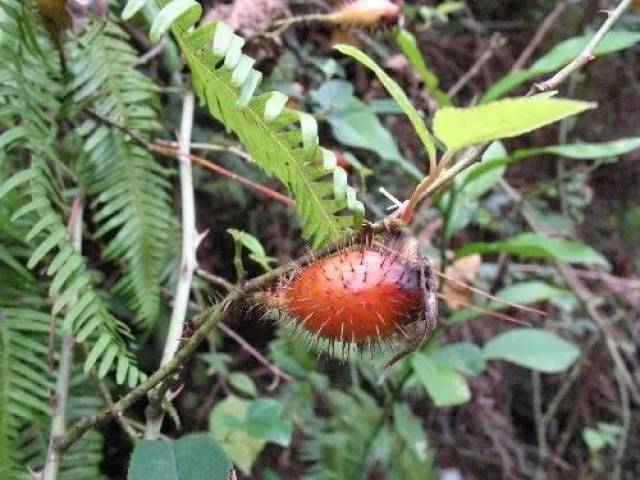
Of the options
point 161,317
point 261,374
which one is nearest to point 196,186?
point 161,317

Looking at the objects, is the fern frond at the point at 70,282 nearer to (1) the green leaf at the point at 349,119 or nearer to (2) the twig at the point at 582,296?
(1) the green leaf at the point at 349,119

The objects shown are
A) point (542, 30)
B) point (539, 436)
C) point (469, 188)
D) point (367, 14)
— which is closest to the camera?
point (367, 14)

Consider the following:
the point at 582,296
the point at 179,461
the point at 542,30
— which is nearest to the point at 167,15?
the point at 179,461

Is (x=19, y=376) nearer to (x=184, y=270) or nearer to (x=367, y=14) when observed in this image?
(x=184, y=270)

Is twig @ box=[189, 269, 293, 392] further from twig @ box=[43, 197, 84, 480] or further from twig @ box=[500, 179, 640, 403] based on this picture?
twig @ box=[500, 179, 640, 403]

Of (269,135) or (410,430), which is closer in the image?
(269,135)

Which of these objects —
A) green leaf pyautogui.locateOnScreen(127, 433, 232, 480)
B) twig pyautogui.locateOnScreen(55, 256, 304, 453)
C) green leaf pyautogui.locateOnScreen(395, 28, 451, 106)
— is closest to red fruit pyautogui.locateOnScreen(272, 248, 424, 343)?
twig pyautogui.locateOnScreen(55, 256, 304, 453)
